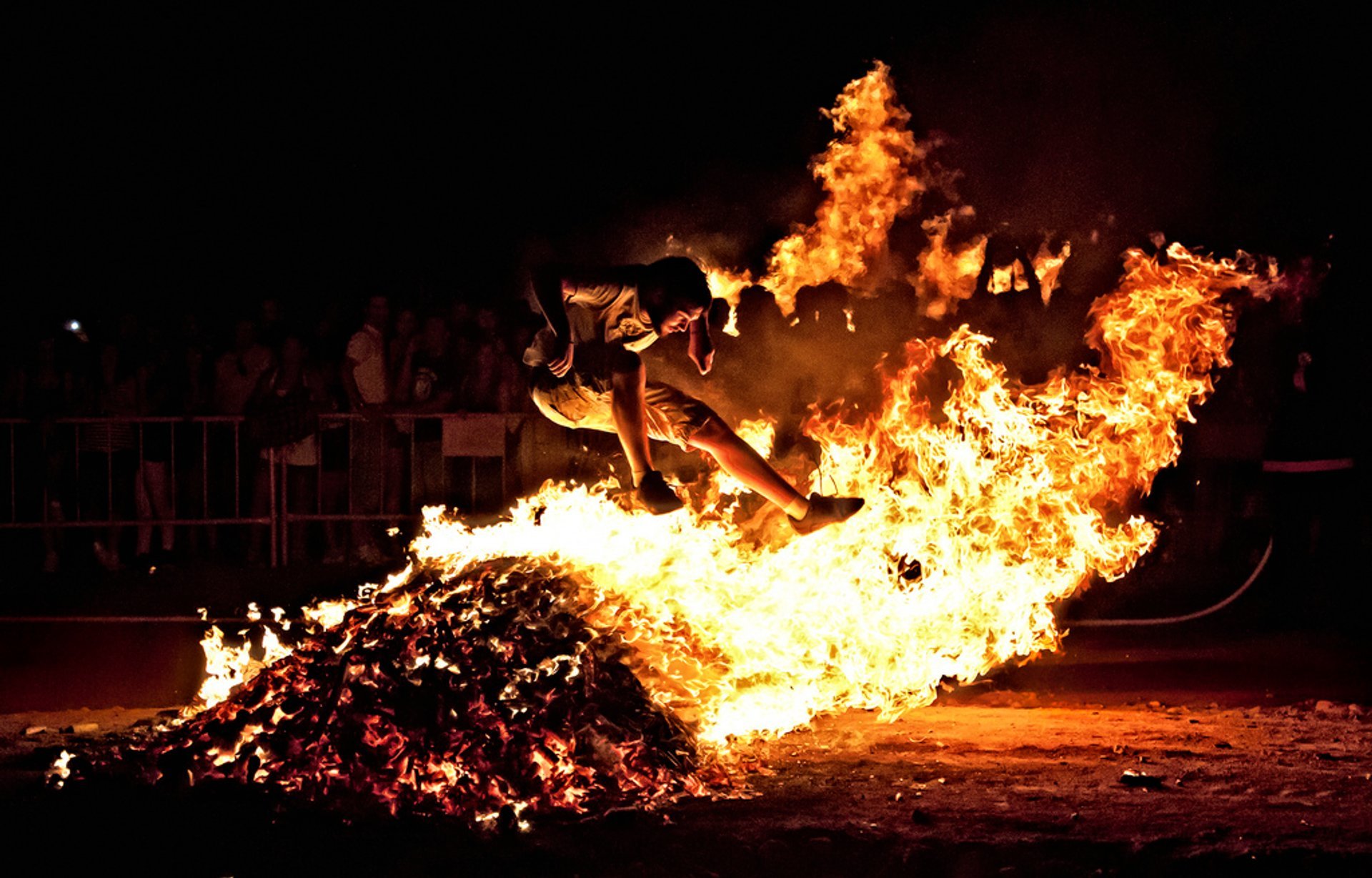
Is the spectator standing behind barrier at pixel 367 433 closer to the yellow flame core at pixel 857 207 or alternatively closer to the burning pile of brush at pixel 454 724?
the yellow flame core at pixel 857 207

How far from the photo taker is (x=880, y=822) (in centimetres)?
502

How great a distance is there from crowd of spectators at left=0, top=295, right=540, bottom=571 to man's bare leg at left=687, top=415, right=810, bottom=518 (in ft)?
14.7

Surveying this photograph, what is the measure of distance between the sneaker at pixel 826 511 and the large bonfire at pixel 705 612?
235 mm

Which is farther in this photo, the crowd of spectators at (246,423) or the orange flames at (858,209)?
the crowd of spectators at (246,423)

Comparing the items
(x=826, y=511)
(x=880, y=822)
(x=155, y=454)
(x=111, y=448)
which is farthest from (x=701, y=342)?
(x=111, y=448)

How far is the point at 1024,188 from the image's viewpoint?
527 inches

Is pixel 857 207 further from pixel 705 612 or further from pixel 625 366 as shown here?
pixel 705 612

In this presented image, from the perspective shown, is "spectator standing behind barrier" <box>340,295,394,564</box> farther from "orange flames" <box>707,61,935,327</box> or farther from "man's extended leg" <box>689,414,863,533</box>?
"man's extended leg" <box>689,414,863,533</box>

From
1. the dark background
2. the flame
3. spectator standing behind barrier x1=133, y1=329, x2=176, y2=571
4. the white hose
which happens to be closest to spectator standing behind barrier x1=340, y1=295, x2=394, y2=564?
spectator standing behind barrier x1=133, y1=329, x2=176, y2=571

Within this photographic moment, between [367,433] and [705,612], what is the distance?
5.47m

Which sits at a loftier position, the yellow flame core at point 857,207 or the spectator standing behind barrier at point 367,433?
the yellow flame core at point 857,207

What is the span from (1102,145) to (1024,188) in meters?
0.83

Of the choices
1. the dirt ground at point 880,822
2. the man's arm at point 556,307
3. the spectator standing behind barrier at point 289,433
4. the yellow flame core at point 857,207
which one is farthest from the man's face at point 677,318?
the spectator standing behind barrier at point 289,433

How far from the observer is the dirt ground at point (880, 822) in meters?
4.64
